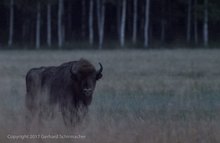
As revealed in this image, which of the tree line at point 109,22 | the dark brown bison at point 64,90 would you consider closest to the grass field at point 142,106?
the dark brown bison at point 64,90

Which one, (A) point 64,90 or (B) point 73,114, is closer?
(B) point 73,114

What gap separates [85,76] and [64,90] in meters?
0.67

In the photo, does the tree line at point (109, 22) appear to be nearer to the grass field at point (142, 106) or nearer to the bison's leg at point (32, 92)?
the grass field at point (142, 106)

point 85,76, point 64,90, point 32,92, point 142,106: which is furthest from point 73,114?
point 142,106

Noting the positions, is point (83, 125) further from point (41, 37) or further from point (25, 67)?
point (41, 37)

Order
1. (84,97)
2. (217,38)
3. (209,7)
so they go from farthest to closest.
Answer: (217,38) → (209,7) → (84,97)

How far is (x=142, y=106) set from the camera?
1606 centimetres

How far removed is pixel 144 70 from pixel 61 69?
51.2 ft

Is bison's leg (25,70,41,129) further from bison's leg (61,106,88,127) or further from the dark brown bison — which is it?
bison's leg (61,106,88,127)

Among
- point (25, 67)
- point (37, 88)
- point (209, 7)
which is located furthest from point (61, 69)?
point (209, 7)

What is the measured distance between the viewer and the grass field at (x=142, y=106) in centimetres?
1063

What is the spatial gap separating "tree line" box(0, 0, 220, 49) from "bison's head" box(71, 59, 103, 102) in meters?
43.8

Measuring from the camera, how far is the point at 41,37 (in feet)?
208

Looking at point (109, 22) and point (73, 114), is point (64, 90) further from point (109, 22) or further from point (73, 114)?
point (109, 22)
